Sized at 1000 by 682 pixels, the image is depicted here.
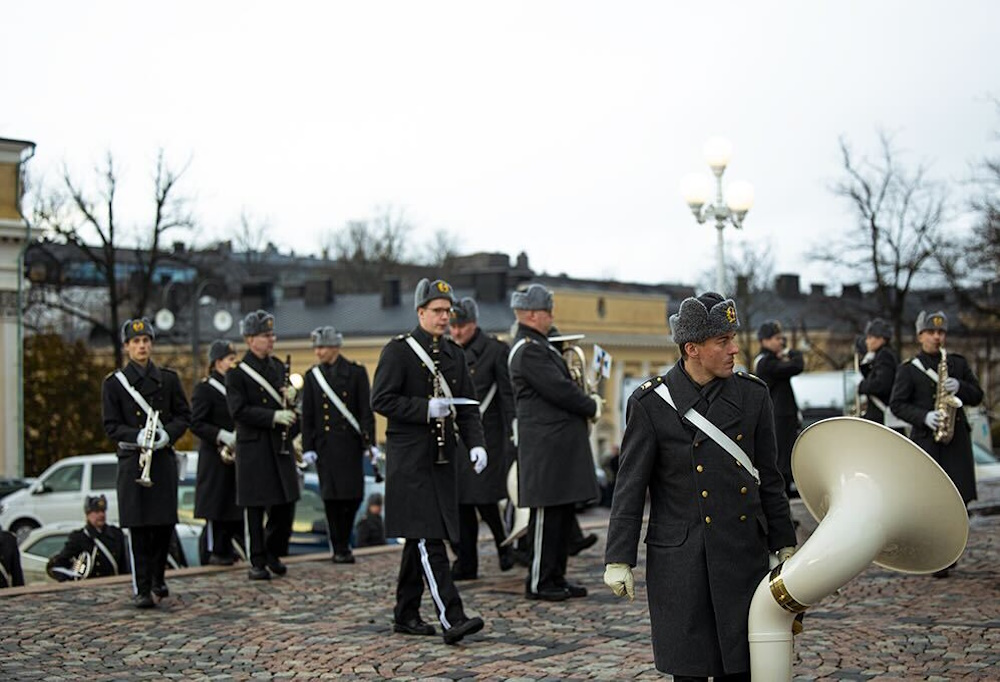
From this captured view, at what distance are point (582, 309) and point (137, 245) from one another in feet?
101

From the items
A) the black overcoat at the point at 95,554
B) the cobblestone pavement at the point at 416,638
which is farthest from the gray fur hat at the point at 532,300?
the black overcoat at the point at 95,554

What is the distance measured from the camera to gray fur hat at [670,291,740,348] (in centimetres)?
645

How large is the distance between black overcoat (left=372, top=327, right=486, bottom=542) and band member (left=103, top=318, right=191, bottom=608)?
2275 millimetres

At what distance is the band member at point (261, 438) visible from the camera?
42.9 feet

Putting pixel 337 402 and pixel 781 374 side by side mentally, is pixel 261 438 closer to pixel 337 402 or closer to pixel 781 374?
pixel 337 402

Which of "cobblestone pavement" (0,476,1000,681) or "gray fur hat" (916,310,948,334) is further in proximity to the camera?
"gray fur hat" (916,310,948,334)

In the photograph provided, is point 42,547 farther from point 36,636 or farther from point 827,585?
point 827,585

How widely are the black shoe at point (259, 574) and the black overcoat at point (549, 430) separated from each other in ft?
8.36

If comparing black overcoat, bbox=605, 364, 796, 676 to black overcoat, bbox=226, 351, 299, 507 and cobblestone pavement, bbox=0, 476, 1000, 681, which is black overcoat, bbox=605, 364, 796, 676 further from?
black overcoat, bbox=226, 351, 299, 507

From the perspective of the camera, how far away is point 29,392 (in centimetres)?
4056

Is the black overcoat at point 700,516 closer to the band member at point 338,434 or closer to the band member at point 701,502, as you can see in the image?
the band member at point 701,502

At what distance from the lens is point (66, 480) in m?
25.6

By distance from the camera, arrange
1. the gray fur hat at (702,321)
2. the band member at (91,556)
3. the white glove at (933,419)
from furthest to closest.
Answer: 1. the band member at (91,556)
2. the white glove at (933,419)
3. the gray fur hat at (702,321)

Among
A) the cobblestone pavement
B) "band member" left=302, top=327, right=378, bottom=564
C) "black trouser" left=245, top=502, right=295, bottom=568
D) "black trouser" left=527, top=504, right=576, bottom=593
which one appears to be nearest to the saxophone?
the cobblestone pavement
